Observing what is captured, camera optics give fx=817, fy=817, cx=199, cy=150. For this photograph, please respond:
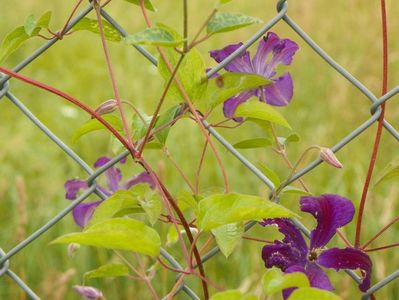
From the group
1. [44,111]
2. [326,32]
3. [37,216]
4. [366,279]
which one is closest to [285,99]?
[366,279]

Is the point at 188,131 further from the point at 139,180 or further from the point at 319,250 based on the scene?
the point at 319,250

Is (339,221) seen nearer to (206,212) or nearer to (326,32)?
(206,212)

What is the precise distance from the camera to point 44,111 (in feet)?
8.79

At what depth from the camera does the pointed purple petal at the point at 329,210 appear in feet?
2.30

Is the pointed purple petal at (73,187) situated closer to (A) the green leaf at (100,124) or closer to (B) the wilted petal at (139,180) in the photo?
(B) the wilted petal at (139,180)

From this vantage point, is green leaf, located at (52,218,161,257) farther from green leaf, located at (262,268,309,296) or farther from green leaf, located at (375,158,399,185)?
green leaf, located at (375,158,399,185)

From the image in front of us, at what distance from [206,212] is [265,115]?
14 cm

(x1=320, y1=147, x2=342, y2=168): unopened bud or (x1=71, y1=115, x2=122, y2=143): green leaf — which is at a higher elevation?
(x1=71, y1=115, x2=122, y2=143): green leaf

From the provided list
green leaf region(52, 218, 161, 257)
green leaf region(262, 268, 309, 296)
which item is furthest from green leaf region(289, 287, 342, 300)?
green leaf region(52, 218, 161, 257)

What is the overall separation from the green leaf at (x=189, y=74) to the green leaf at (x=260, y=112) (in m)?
0.04

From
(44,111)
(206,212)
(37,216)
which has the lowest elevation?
(206,212)

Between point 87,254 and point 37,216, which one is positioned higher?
point 37,216

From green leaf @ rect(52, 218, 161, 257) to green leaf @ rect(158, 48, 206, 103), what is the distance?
17cm

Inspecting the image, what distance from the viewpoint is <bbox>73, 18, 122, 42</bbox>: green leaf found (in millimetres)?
793
